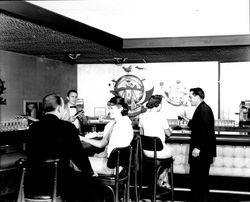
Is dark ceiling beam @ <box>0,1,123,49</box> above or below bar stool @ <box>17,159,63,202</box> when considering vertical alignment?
above

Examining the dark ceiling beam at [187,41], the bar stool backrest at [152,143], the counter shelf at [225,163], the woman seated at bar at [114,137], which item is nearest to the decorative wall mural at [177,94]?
the dark ceiling beam at [187,41]

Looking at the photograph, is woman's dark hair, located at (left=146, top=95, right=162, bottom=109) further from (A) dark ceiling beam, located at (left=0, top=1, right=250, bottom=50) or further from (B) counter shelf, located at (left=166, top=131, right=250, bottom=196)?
(A) dark ceiling beam, located at (left=0, top=1, right=250, bottom=50)

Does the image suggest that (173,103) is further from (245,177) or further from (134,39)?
(245,177)

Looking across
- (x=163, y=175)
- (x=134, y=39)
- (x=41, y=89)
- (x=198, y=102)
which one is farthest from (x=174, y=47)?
(x=41, y=89)

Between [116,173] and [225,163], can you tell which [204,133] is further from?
[116,173]

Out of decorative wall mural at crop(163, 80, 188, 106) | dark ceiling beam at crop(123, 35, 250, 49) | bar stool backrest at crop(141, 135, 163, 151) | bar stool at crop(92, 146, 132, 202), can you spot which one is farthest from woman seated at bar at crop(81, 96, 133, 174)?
decorative wall mural at crop(163, 80, 188, 106)

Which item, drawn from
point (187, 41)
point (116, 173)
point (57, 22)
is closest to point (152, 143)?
point (116, 173)

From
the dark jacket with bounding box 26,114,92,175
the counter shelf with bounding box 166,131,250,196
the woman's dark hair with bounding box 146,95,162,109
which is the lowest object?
the counter shelf with bounding box 166,131,250,196

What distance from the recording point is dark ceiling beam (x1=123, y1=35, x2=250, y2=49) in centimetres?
604

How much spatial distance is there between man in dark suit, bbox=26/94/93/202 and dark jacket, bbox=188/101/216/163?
1.79 metres

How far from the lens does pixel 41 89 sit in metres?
8.55

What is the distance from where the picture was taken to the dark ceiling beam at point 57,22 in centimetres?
397

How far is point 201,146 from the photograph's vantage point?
14.8 ft

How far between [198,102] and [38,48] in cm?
363
